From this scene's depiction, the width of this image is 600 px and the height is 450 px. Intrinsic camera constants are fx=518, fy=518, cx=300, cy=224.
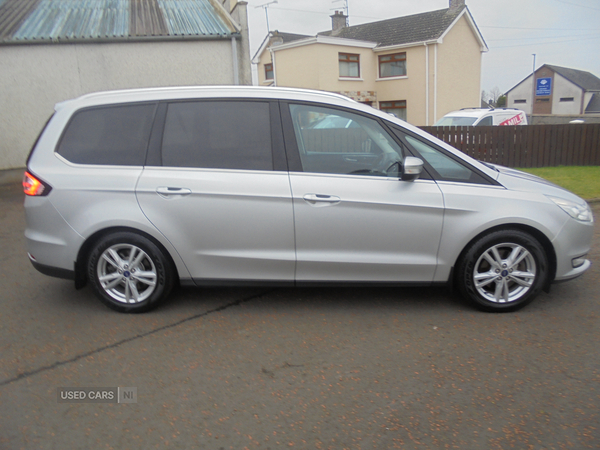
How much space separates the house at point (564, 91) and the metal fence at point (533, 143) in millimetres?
61625

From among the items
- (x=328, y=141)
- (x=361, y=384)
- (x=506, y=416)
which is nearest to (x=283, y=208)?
(x=328, y=141)

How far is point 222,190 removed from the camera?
4.15 metres

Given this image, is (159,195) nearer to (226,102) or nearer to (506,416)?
(226,102)

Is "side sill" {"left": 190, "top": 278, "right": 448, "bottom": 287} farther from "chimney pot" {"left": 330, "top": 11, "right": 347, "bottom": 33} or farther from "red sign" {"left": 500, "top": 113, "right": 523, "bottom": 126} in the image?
"chimney pot" {"left": 330, "top": 11, "right": 347, "bottom": 33}

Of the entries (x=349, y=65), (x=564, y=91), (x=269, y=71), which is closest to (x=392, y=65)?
(x=349, y=65)

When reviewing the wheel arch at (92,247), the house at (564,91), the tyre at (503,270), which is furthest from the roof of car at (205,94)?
the house at (564,91)

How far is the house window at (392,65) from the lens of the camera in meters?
31.6

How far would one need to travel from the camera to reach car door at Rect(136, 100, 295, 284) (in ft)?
13.6

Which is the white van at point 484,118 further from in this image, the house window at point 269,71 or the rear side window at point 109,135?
the house window at point 269,71

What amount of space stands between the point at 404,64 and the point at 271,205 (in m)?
29.8

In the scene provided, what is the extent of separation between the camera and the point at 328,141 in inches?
176

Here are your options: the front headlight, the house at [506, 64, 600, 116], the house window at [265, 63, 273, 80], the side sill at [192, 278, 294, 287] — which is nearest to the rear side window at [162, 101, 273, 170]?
the side sill at [192, 278, 294, 287]

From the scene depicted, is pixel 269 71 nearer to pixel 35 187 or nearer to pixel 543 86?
pixel 35 187

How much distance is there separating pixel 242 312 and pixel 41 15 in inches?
496
